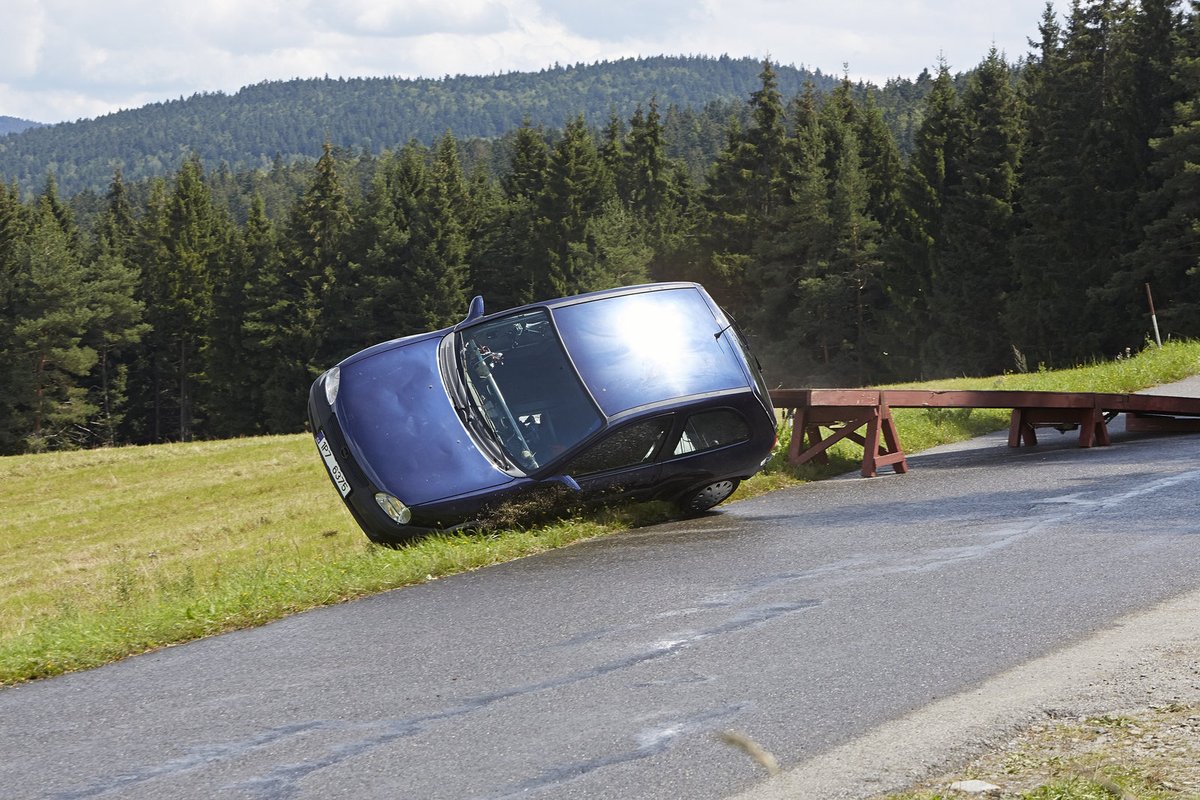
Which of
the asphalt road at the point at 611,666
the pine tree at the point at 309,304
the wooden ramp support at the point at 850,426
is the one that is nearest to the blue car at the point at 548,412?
the asphalt road at the point at 611,666

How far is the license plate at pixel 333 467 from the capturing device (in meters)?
10.7

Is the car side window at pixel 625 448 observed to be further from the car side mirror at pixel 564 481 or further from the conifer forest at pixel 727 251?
the conifer forest at pixel 727 251

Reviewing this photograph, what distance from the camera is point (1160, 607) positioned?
715 cm

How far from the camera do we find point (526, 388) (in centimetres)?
1127

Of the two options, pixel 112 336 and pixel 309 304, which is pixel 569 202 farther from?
pixel 112 336

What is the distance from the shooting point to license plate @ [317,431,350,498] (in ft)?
35.2

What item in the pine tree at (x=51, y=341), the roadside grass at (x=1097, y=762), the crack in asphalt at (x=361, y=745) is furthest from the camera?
the pine tree at (x=51, y=341)

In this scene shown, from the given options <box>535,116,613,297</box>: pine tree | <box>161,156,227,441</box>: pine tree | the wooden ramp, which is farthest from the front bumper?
<box>161,156,227,441</box>: pine tree

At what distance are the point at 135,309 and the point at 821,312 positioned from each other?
43.9 meters

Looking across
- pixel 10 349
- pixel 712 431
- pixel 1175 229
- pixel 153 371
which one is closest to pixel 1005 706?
pixel 712 431

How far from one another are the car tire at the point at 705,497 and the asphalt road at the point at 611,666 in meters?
1.04

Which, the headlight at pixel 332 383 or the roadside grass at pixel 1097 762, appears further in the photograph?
the headlight at pixel 332 383

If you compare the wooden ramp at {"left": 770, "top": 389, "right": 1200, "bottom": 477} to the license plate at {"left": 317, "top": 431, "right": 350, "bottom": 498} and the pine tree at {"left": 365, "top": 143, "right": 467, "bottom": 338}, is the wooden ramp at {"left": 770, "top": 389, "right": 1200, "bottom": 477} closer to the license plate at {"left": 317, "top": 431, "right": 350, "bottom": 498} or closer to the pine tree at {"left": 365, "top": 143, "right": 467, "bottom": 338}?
the license plate at {"left": 317, "top": 431, "right": 350, "bottom": 498}

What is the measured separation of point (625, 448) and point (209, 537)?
50.0 feet
